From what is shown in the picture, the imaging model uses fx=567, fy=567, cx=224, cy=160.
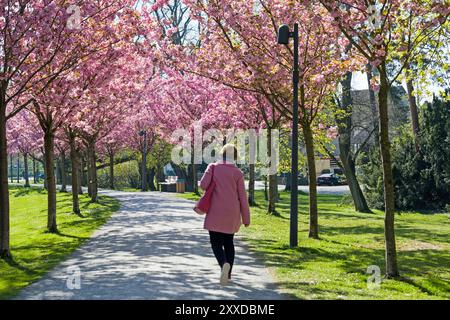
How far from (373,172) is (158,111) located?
54.7 ft

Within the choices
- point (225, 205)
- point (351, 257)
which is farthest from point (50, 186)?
point (225, 205)

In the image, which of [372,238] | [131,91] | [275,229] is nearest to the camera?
[372,238]

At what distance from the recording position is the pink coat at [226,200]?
792 centimetres

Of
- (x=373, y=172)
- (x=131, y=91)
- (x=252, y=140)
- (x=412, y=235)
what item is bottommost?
(x=412, y=235)

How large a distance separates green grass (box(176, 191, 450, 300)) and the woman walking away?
999 millimetres

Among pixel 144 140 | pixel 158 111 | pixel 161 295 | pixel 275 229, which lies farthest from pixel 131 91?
pixel 144 140

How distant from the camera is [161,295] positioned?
7.28 m

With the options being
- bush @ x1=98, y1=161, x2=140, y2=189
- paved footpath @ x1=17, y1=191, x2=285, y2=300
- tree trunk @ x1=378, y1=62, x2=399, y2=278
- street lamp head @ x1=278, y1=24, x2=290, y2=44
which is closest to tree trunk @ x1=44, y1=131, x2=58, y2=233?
paved footpath @ x1=17, y1=191, x2=285, y2=300

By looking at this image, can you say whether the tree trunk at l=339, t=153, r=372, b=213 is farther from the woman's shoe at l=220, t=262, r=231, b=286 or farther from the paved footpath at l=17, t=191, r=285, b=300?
the woman's shoe at l=220, t=262, r=231, b=286

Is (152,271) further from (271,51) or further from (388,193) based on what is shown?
(271,51)

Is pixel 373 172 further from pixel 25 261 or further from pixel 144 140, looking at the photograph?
pixel 144 140

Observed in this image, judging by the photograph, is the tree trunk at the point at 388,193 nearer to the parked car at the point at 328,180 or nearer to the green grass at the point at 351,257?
the green grass at the point at 351,257

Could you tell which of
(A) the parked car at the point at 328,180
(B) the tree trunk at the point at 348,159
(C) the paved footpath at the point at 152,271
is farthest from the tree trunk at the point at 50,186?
(A) the parked car at the point at 328,180

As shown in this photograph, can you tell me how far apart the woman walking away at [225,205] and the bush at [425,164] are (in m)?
16.9
